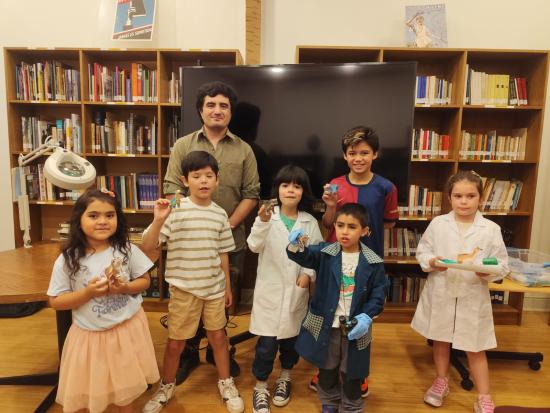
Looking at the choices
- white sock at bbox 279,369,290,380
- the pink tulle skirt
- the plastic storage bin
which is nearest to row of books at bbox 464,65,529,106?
the plastic storage bin

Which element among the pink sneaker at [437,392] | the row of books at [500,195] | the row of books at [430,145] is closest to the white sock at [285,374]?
the pink sneaker at [437,392]

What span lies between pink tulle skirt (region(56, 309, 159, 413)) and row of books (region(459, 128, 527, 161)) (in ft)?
Result: 9.12

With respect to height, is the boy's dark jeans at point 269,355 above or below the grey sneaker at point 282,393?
above

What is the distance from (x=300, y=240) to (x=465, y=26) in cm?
267

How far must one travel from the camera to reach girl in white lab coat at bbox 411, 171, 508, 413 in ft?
6.14

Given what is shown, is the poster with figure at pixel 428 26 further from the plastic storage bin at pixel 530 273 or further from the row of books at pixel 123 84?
the row of books at pixel 123 84

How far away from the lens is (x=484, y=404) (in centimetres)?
188

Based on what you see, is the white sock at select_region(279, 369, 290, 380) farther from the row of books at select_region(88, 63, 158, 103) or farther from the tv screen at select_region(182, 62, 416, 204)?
the row of books at select_region(88, 63, 158, 103)

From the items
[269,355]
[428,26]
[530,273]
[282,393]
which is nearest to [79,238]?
[269,355]

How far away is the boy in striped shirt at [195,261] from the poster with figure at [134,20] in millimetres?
1794

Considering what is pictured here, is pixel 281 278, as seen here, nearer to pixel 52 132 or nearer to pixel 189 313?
pixel 189 313

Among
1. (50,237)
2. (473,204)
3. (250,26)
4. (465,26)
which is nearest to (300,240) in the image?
(473,204)

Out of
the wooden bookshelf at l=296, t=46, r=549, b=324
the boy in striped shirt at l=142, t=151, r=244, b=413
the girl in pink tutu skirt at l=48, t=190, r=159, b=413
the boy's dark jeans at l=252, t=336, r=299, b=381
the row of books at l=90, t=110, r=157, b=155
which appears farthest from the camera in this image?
the row of books at l=90, t=110, r=157, b=155

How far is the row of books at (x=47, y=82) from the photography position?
2980 mm
